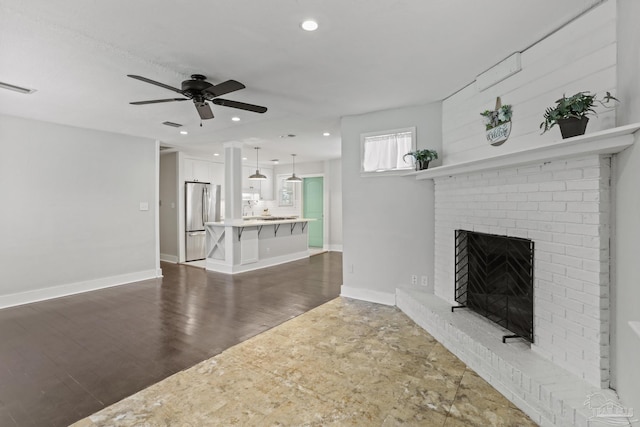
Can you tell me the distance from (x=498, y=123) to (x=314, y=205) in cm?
665

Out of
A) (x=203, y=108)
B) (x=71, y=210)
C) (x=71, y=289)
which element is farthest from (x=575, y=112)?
(x=71, y=289)

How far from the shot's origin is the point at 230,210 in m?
6.06

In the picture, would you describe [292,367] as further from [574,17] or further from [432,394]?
[574,17]

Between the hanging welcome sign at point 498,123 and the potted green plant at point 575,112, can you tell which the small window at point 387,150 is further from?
the potted green plant at point 575,112

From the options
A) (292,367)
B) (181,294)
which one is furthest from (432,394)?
(181,294)

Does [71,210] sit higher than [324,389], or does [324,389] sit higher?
[71,210]

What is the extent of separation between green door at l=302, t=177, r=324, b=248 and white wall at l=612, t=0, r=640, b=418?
7.31 meters

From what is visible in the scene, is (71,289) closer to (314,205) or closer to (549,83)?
(314,205)

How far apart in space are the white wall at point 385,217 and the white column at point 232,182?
2610 mm

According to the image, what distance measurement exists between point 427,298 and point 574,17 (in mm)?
2774

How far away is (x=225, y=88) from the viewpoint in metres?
2.69

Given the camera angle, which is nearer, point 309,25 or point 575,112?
point 575,112

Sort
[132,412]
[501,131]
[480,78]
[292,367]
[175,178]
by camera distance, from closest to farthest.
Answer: [132,412]
[292,367]
[501,131]
[480,78]
[175,178]

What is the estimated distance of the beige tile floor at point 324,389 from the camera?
1913 millimetres
